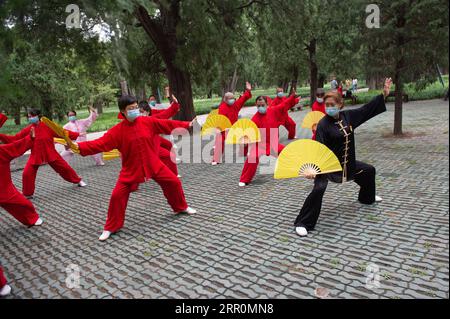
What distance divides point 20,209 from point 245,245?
343 cm

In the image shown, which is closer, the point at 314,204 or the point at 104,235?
the point at 314,204

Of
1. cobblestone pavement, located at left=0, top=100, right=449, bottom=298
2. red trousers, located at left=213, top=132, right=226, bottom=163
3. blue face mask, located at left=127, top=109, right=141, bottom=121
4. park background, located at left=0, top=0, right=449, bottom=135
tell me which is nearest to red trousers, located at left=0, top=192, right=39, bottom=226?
cobblestone pavement, located at left=0, top=100, right=449, bottom=298

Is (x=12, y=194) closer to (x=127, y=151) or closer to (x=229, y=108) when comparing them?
(x=127, y=151)

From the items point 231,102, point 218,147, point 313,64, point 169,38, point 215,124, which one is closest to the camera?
point 215,124

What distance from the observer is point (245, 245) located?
157 inches

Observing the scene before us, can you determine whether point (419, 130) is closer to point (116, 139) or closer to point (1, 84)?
point (116, 139)

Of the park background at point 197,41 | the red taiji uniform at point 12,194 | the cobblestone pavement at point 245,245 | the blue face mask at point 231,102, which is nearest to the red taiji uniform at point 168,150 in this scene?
the cobblestone pavement at point 245,245

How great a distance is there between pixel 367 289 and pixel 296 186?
328 cm

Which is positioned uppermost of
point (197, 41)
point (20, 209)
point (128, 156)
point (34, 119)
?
point (197, 41)

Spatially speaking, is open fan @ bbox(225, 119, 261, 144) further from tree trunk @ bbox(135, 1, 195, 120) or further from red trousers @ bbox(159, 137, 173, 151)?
tree trunk @ bbox(135, 1, 195, 120)

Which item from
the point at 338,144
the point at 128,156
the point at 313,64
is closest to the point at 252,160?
the point at 338,144

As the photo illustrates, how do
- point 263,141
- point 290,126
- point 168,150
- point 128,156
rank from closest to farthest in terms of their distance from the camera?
point 128,156 → point 263,141 → point 168,150 → point 290,126

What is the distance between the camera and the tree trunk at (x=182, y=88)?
43.0 ft

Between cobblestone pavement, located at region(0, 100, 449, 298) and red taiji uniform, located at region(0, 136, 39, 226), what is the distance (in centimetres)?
24
